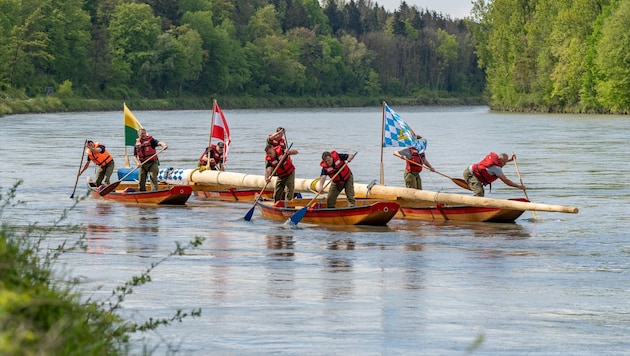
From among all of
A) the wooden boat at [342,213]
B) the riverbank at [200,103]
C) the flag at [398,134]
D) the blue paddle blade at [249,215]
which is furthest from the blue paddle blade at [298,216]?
the riverbank at [200,103]

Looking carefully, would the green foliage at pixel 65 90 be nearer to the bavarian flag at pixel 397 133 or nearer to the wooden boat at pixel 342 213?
the bavarian flag at pixel 397 133

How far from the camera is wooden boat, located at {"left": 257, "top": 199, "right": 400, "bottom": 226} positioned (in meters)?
22.9

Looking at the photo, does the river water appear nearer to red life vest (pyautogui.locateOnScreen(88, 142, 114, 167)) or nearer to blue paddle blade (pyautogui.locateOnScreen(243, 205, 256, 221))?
blue paddle blade (pyautogui.locateOnScreen(243, 205, 256, 221))

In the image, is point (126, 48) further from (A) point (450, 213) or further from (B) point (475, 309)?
(B) point (475, 309)

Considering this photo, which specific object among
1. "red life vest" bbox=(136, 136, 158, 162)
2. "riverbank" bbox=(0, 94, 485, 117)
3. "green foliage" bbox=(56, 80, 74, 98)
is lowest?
"riverbank" bbox=(0, 94, 485, 117)

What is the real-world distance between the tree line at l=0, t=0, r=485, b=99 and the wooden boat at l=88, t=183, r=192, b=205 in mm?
86646

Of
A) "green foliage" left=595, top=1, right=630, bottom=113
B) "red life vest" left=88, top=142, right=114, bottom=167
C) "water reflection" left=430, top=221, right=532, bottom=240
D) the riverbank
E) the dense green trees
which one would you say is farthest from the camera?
the riverbank

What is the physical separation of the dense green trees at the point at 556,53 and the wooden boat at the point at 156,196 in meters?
68.3

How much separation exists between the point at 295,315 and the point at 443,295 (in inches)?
91.7

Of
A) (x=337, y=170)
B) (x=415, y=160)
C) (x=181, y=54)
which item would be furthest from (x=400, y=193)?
(x=181, y=54)

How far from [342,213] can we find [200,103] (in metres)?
124

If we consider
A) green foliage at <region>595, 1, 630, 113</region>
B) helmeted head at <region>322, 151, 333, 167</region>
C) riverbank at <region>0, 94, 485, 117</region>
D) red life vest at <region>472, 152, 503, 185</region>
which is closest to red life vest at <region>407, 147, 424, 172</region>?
red life vest at <region>472, 152, 503, 185</region>

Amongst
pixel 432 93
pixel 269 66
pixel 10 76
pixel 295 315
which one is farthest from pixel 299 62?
pixel 295 315

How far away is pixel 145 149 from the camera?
28.4 metres
